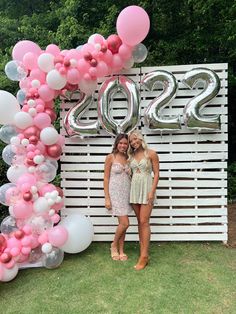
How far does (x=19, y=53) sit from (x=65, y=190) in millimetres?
1817

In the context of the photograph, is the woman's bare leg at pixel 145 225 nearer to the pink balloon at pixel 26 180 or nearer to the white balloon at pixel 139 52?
the pink balloon at pixel 26 180

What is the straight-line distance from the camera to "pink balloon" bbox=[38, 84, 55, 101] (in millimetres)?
4096

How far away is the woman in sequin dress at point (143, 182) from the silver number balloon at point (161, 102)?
56cm

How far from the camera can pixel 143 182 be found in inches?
153

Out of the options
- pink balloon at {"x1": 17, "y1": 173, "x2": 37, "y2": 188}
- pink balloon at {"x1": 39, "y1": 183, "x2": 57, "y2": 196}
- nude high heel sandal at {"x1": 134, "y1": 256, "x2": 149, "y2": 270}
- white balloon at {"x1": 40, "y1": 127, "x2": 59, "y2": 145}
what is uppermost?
white balloon at {"x1": 40, "y1": 127, "x2": 59, "y2": 145}

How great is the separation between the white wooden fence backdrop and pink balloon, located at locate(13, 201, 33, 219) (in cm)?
88

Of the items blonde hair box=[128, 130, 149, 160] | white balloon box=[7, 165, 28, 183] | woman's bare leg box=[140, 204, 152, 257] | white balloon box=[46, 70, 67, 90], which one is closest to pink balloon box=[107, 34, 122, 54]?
white balloon box=[46, 70, 67, 90]

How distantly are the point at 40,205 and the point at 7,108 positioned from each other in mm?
1135

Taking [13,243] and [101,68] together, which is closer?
[13,243]

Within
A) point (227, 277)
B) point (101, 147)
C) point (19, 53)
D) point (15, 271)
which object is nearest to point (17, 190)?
point (15, 271)

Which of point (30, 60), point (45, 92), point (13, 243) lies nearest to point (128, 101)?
point (45, 92)

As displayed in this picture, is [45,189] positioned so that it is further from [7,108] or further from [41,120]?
[7,108]

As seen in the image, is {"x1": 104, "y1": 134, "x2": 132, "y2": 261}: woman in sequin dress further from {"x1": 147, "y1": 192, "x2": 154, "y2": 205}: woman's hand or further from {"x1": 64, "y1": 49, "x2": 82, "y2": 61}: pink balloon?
{"x1": 64, "y1": 49, "x2": 82, "y2": 61}: pink balloon

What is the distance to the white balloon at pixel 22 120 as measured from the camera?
3.96m
